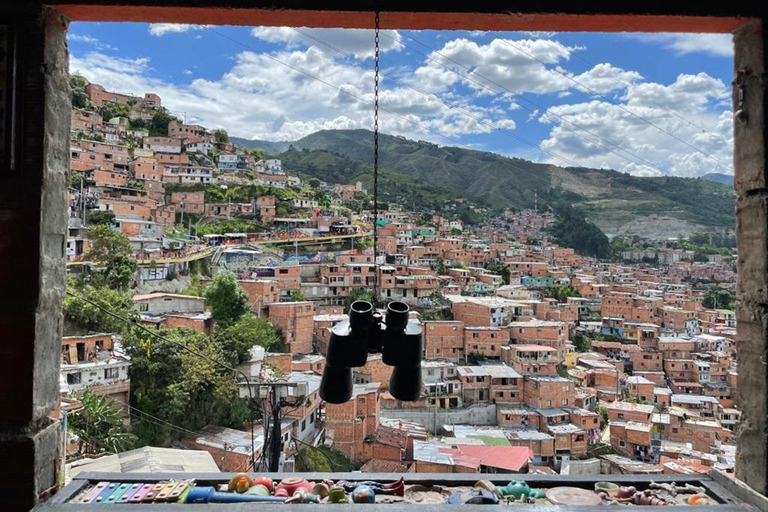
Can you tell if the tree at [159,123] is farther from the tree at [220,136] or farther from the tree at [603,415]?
the tree at [603,415]

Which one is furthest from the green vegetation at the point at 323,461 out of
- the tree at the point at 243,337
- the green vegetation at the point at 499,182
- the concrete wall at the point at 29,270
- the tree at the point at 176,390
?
the green vegetation at the point at 499,182

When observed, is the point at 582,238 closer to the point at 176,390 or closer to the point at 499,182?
the point at 499,182

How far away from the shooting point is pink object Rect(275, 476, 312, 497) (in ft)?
4.70

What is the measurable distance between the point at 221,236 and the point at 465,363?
1732 cm

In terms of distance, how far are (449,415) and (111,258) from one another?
14.9m

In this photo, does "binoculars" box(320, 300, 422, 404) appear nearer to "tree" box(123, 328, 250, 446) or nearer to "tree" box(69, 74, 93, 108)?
"tree" box(123, 328, 250, 446)

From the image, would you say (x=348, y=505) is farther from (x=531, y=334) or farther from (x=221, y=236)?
(x=221, y=236)

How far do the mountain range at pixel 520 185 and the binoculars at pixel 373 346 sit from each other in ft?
213

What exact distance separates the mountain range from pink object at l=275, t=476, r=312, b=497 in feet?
214

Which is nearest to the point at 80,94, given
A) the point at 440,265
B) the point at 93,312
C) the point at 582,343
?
the point at 440,265

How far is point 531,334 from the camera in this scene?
24.1m

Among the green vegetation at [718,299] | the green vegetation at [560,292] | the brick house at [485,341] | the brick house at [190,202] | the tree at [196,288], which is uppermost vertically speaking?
the brick house at [190,202]

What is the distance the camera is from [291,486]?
4.79ft

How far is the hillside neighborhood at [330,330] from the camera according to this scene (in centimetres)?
1204
